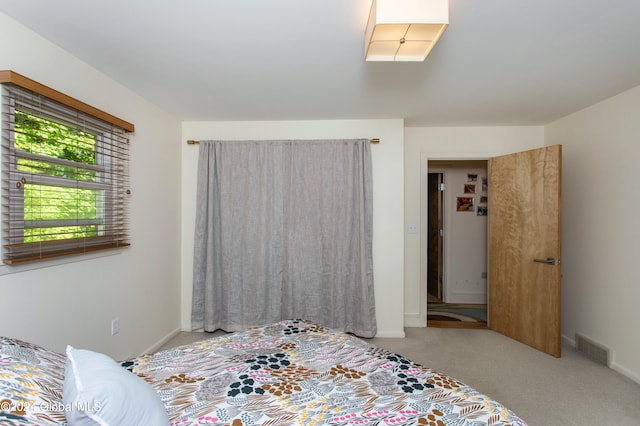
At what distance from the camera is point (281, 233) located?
3352 millimetres

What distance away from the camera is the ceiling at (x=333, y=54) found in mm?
1566

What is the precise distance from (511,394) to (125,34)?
11.7 ft

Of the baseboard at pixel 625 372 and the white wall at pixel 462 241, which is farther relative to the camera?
the white wall at pixel 462 241

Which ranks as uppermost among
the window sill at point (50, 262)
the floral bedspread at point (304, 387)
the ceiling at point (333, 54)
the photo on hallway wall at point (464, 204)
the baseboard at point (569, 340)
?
the ceiling at point (333, 54)

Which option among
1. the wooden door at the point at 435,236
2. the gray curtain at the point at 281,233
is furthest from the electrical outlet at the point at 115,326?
the wooden door at the point at 435,236

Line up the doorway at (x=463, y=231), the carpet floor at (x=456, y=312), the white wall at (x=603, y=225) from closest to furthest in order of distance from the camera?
the white wall at (x=603, y=225), the carpet floor at (x=456, y=312), the doorway at (x=463, y=231)

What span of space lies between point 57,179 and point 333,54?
6.33 ft

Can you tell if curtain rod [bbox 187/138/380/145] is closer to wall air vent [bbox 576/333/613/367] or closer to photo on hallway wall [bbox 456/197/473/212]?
photo on hallway wall [bbox 456/197/473/212]

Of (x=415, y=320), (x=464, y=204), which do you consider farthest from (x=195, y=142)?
(x=464, y=204)

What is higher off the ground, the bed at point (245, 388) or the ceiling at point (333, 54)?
the ceiling at point (333, 54)

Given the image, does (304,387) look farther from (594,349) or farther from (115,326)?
(594,349)

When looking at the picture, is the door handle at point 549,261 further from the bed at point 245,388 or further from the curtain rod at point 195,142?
the bed at point 245,388

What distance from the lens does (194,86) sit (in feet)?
8.23

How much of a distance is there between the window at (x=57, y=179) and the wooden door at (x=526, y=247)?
379 centimetres
